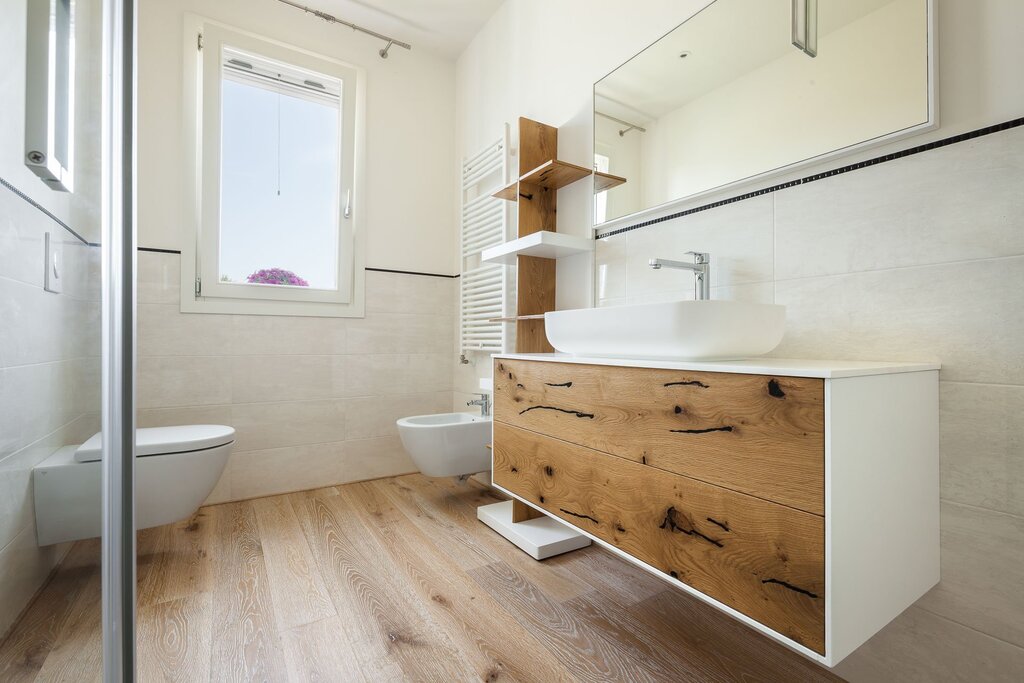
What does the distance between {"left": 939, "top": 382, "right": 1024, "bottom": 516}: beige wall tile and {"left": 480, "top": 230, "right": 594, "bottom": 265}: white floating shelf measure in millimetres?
1232

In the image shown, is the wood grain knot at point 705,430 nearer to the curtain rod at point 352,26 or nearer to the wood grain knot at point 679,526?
the wood grain knot at point 679,526

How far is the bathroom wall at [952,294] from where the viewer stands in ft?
3.13

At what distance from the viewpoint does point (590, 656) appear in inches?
50.6

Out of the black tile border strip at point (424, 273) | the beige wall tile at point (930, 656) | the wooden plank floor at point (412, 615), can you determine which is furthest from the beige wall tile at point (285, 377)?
the beige wall tile at point (930, 656)

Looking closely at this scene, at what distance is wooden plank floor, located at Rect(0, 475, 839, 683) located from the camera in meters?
1.24

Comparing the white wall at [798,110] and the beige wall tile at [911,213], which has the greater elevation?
the white wall at [798,110]

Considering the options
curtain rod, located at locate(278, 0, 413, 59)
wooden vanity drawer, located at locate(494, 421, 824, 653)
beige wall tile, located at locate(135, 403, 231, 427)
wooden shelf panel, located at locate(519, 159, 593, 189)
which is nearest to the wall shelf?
wooden shelf panel, located at locate(519, 159, 593, 189)

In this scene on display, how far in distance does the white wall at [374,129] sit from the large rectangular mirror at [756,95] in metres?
1.40

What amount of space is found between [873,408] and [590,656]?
Answer: 36.7 inches

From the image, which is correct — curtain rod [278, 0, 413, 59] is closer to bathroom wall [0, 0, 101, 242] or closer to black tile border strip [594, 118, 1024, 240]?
black tile border strip [594, 118, 1024, 240]

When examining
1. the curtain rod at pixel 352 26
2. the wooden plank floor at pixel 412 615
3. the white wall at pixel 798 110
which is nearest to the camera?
the white wall at pixel 798 110

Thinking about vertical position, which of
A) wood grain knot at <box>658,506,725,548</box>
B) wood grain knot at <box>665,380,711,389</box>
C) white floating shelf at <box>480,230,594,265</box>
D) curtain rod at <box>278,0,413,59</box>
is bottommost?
wood grain knot at <box>658,506,725,548</box>

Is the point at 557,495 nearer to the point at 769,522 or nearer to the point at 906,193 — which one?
the point at 769,522

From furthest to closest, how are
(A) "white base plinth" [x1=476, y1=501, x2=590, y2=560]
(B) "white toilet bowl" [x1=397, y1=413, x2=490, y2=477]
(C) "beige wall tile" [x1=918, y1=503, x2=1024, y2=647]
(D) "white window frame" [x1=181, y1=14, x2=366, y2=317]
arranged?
(D) "white window frame" [x1=181, y1=14, x2=366, y2=317] < (B) "white toilet bowl" [x1=397, y1=413, x2=490, y2=477] < (A) "white base plinth" [x1=476, y1=501, x2=590, y2=560] < (C) "beige wall tile" [x1=918, y1=503, x2=1024, y2=647]
